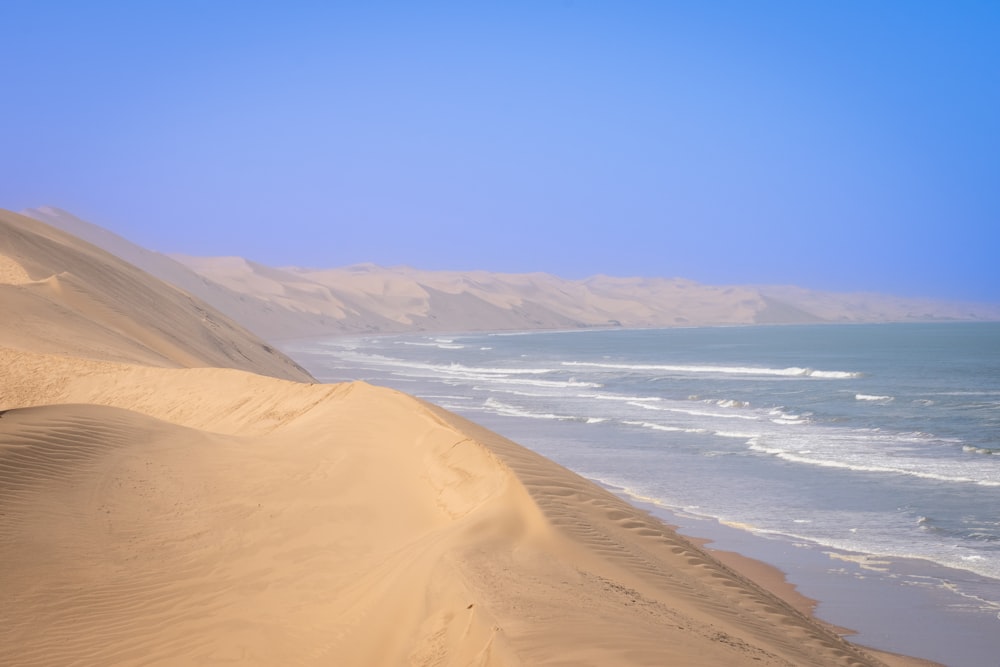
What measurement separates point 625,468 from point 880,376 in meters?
27.3

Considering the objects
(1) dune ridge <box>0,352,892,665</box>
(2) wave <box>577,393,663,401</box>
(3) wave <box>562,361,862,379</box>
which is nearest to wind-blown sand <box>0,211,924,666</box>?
(1) dune ridge <box>0,352,892,665</box>

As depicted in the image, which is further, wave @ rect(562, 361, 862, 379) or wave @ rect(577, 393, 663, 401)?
wave @ rect(562, 361, 862, 379)

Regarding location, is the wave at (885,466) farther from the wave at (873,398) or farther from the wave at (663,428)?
the wave at (873,398)

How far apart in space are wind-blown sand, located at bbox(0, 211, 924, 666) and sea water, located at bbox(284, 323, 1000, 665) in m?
2.15

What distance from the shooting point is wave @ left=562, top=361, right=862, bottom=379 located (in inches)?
1658

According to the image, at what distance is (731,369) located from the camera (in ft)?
153

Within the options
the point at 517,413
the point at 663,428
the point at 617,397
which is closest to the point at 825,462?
the point at 663,428

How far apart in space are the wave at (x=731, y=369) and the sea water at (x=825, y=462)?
53cm

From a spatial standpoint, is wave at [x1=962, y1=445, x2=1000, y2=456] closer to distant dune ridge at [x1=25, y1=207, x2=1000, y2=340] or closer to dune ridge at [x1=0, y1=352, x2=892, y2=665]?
dune ridge at [x1=0, y1=352, x2=892, y2=665]

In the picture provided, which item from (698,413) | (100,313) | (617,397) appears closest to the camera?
(100,313)

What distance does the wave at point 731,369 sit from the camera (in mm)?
42125

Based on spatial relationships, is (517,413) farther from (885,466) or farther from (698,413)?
(885,466)

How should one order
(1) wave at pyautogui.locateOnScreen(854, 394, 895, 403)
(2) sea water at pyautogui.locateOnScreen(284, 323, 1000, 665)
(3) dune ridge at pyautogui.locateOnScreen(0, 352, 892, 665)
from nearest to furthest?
(3) dune ridge at pyautogui.locateOnScreen(0, 352, 892, 665)
(2) sea water at pyautogui.locateOnScreen(284, 323, 1000, 665)
(1) wave at pyautogui.locateOnScreen(854, 394, 895, 403)

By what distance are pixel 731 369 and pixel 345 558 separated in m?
41.6
